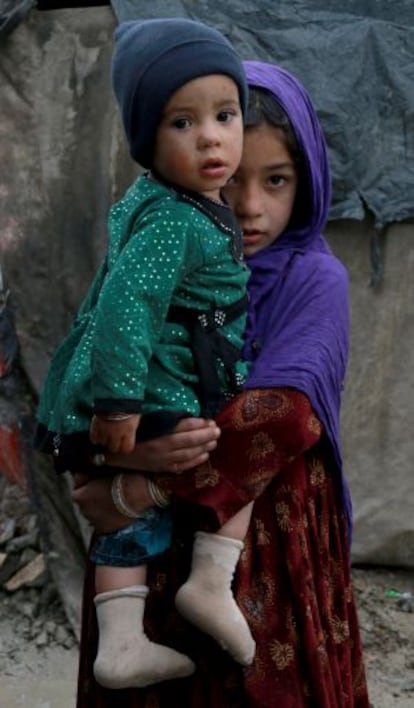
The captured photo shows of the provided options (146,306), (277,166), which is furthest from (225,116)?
(146,306)

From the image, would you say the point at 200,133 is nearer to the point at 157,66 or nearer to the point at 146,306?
the point at 157,66

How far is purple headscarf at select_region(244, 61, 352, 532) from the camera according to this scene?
6.79 feet

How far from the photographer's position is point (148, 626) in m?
2.19

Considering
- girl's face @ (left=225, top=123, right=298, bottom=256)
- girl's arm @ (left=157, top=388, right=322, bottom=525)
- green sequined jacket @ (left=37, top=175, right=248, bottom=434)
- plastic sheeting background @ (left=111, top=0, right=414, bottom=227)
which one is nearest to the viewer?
green sequined jacket @ (left=37, top=175, right=248, bottom=434)

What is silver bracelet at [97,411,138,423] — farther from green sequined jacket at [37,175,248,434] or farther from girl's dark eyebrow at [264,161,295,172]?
girl's dark eyebrow at [264,161,295,172]

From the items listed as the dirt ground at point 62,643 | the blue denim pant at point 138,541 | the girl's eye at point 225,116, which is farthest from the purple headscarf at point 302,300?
the dirt ground at point 62,643


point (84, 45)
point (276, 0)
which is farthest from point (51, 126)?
point (276, 0)

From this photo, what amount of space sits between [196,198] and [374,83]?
232cm

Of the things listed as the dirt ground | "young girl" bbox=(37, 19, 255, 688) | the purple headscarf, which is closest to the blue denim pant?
"young girl" bbox=(37, 19, 255, 688)

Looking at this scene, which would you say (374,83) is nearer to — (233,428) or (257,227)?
(257,227)

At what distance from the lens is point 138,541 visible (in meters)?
2.11

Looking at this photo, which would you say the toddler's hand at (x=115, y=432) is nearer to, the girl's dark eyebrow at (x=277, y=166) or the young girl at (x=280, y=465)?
the young girl at (x=280, y=465)

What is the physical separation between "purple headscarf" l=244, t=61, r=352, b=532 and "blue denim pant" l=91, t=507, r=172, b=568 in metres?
0.30

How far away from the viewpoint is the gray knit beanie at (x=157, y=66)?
75.8 inches
